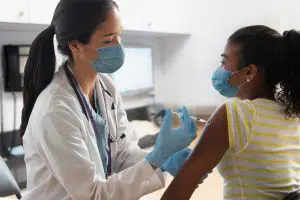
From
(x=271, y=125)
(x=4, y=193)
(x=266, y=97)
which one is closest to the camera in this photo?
(x=271, y=125)

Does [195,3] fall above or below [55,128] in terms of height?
above

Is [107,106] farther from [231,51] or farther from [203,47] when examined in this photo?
[203,47]

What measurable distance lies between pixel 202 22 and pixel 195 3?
18cm

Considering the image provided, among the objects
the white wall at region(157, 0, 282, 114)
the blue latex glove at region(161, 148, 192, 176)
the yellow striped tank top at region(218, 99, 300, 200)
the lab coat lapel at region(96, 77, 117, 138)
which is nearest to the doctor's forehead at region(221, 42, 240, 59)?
the yellow striped tank top at region(218, 99, 300, 200)

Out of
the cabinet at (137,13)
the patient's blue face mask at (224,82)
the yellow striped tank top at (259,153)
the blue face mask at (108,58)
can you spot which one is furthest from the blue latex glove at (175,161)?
the cabinet at (137,13)

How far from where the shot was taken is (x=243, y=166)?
101cm

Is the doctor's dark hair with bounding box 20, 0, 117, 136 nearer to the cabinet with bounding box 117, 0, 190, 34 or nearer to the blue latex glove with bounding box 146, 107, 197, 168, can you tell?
the blue latex glove with bounding box 146, 107, 197, 168

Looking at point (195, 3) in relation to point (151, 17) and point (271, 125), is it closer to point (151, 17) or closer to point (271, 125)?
point (151, 17)

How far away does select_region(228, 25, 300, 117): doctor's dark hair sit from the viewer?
41.8 inches

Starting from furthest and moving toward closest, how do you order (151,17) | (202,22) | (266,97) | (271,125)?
1. (202,22)
2. (151,17)
3. (266,97)
4. (271,125)

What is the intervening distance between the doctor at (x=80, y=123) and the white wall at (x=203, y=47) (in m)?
1.94

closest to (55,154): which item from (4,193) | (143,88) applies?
(4,193)

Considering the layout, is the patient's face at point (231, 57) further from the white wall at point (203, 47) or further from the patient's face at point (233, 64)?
the white wall at point (203, 47)

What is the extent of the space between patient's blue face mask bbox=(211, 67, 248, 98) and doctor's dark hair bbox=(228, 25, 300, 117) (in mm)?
75
